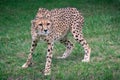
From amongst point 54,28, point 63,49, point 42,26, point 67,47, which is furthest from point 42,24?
point 63,49

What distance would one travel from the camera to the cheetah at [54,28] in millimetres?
8969

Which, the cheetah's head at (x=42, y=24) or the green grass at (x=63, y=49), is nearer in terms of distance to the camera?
the green grass at (x=63, y=49)

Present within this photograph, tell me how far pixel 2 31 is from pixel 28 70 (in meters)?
5.11

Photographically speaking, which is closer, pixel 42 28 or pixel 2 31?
pixel 42 28

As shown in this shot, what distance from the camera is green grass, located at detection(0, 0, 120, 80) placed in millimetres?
8750

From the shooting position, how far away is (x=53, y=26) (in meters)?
9.55

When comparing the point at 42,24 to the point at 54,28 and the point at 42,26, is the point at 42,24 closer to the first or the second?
the point at 42,26

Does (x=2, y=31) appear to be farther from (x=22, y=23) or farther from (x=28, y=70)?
(x=28, y=70)

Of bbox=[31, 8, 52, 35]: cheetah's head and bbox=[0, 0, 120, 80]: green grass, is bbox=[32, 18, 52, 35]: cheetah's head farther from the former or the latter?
bbox=[0, 0, 120, 80]: green grass

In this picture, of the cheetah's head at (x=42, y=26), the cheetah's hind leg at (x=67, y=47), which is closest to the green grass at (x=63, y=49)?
the cheetah's hind leg at (x=67, y=47)

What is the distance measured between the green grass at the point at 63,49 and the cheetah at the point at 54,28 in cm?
22

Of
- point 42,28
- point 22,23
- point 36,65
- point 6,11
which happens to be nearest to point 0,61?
point 36,65

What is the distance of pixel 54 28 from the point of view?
378 inches

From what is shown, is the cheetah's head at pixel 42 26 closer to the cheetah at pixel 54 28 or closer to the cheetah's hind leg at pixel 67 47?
the cheetah at pixel 54 28
